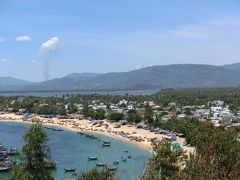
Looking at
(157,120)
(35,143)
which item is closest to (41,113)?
(157,120)

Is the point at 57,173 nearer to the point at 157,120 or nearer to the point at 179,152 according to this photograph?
the point at 179,152

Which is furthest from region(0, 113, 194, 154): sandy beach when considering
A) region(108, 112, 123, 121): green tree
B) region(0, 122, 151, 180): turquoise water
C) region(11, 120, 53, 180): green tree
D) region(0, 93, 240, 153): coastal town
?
region(11, 120, 53, 180): green tree

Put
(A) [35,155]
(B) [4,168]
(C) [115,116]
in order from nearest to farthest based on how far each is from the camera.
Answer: (A) [35,155], (B) [4,168], (C) [115,116]

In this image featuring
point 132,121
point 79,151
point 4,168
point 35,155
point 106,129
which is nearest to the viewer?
point 35,155

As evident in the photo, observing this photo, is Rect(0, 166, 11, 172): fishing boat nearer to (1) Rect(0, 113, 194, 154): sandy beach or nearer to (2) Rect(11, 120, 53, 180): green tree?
(2) Rect(11, 120, 53, 180): green tree

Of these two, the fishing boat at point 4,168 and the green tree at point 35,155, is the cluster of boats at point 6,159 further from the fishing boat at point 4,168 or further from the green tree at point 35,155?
the green tree at point 35,155

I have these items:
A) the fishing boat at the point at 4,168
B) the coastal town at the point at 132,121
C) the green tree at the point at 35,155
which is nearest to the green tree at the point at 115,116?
the coastal town at the point at 132,121

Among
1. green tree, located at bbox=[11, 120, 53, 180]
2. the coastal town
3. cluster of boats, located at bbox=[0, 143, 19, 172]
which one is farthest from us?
the coastal town

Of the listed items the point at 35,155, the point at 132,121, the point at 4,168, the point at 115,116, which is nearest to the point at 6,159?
the point at 4,168

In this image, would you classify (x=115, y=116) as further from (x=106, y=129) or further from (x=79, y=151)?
(x=79, y=151)
